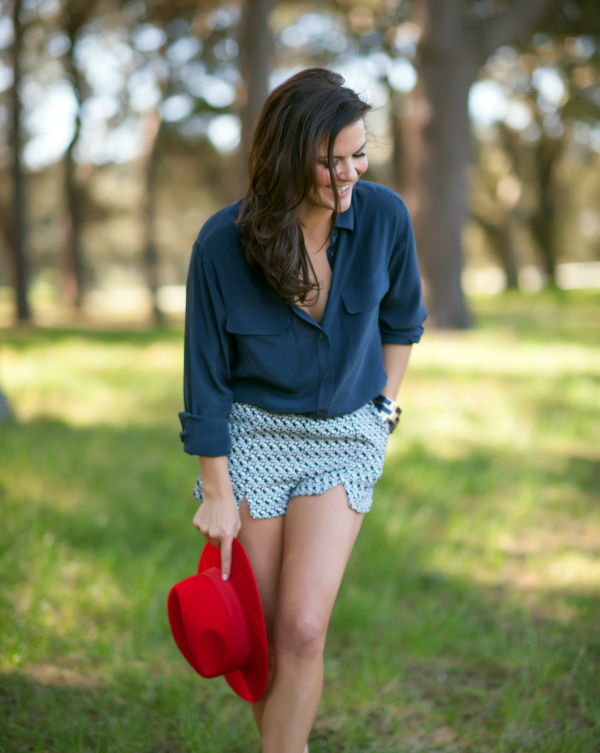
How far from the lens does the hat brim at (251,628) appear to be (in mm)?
2031

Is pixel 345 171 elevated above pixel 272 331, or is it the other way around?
pixel 345 171

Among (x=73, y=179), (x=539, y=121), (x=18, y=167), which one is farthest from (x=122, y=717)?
(x=539, y=121)

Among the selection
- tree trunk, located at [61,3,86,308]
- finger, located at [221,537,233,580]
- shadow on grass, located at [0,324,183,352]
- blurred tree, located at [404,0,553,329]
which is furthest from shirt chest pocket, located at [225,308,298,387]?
tree trunk, located at [61,3,86,308]

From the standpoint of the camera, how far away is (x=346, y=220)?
7.21 feet

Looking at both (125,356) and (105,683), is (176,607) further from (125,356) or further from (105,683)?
(125,356)

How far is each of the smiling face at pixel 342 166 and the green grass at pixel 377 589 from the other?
1879 millimetres

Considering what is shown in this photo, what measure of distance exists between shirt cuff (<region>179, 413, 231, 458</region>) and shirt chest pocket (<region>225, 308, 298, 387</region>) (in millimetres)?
177

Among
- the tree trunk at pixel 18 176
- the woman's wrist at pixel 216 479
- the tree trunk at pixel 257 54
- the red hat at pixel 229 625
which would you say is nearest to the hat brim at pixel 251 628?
the red hat at pixel 229 625

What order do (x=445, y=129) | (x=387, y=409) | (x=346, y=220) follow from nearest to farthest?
(x=346, y=220) < (x=387, y=409) < (x=445, y=129)

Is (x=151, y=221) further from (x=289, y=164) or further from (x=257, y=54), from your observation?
(x=289, y=164)

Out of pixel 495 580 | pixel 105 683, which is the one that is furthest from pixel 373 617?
pixel 105 683

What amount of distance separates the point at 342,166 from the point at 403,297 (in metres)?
0.60

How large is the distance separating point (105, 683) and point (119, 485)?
218 centimetres

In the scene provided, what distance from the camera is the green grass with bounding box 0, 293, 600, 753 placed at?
272 cm
